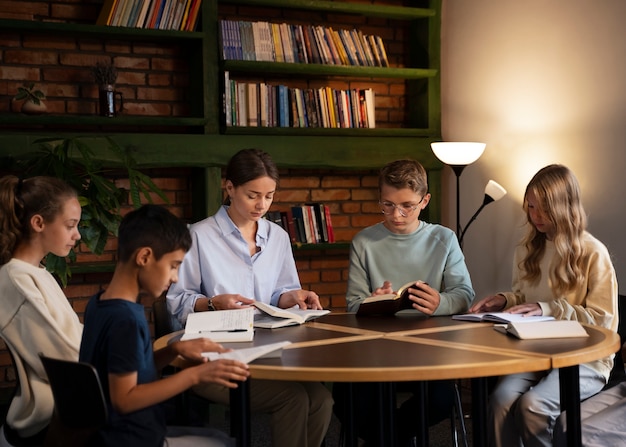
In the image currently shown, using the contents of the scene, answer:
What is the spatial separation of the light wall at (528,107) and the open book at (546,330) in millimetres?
1374

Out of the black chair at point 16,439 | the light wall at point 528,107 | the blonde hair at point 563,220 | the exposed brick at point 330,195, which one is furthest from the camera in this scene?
the exposed brick at point 330,195

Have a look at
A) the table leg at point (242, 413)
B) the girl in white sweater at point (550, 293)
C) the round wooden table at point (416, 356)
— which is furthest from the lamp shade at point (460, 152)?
the table leg at point (242, 413)

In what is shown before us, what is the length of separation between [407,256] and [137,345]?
5.09 ft

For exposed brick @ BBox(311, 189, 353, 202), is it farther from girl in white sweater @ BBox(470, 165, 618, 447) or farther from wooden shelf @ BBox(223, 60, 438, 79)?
girl in white sweater @ BBox(470, 165, 618, 447)

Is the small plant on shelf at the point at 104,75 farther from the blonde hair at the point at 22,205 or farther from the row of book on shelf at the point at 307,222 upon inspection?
the blonde hair at the point at 22,205

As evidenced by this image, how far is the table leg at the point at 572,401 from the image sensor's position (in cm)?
242

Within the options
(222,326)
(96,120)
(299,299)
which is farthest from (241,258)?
(96,120)

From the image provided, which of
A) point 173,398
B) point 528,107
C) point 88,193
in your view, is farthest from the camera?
point 528,107

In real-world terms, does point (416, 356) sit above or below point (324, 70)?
below

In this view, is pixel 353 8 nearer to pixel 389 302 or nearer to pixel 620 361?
pixel 389 302

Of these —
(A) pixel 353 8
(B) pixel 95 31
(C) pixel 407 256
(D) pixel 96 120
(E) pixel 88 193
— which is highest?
(A) pixel 353 8

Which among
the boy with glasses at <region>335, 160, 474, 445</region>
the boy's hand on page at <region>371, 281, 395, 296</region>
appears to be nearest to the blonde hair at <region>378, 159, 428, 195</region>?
the boy with glasses at <region>335, 160, 474, 445</region>

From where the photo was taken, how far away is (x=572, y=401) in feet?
8.00

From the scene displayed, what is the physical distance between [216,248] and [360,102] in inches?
83.4
